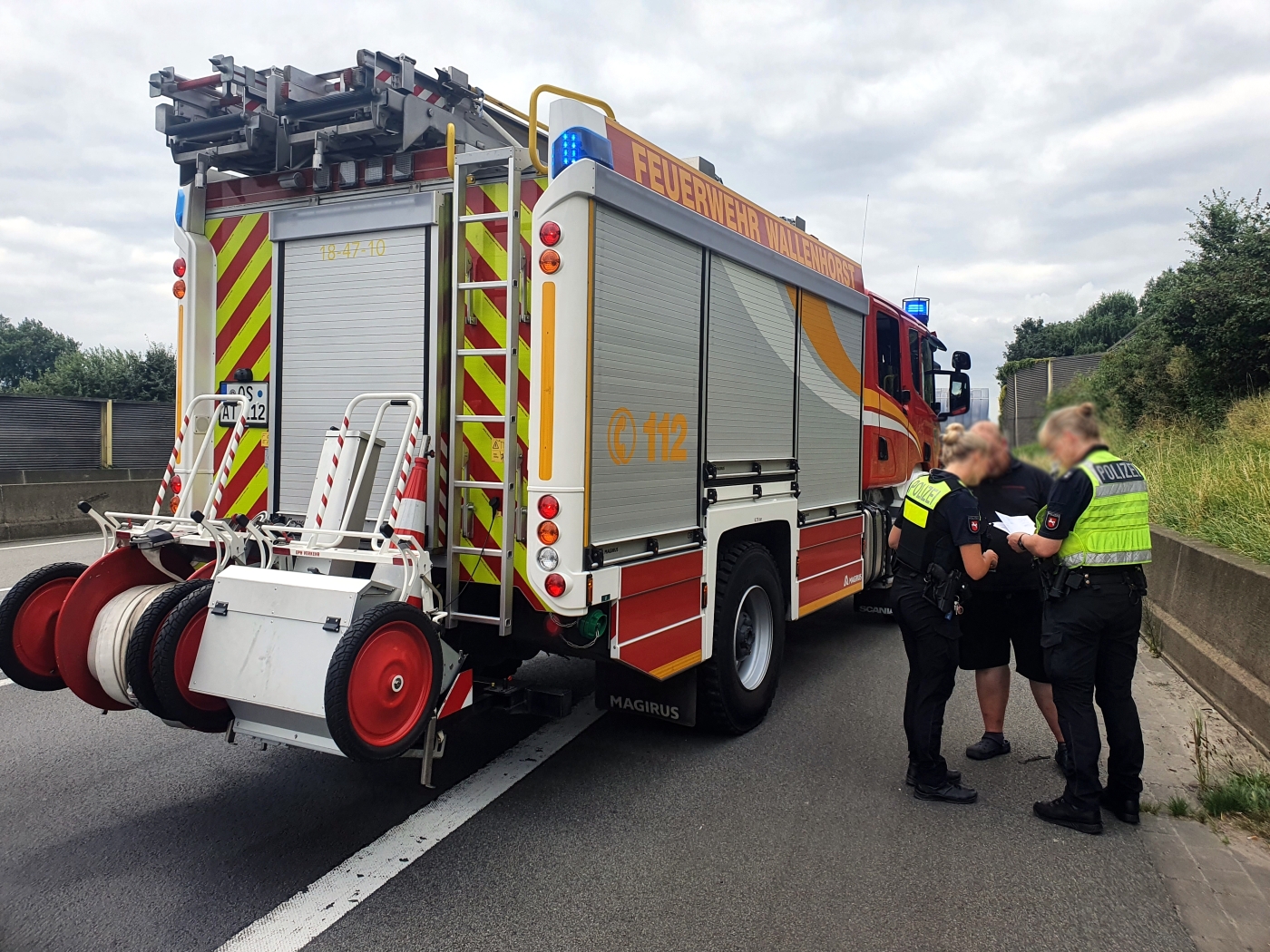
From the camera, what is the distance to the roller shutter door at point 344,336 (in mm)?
4285

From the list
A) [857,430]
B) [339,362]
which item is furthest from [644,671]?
[857,430]

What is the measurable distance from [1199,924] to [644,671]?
2.31 metres

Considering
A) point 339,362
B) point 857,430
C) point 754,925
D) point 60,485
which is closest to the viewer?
point 754,925

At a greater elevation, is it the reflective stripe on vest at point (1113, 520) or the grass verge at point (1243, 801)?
the reflective stripe on vest at point (1113, 520)

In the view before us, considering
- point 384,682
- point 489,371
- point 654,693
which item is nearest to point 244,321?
point 489,371

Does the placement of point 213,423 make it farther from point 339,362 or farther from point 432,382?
point 432,382

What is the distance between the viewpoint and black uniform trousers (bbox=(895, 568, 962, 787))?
14.0 feet

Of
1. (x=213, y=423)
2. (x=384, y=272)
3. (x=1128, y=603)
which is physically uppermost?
(x=384, y=272)

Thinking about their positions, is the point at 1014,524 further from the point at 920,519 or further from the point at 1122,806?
the point at 1122,806

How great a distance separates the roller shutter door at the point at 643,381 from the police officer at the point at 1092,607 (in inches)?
64.5

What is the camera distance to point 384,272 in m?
4.34

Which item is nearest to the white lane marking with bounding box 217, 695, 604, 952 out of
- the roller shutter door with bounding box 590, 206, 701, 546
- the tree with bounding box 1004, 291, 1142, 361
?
the roller shutter door with bounding box 590, 206, 701, 546

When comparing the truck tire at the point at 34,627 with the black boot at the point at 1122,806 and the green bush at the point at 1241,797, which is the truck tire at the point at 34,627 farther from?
the green bush at the point at 1241,797

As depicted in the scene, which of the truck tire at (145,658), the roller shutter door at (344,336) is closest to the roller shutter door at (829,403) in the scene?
the roller shutter door at (344,336)
